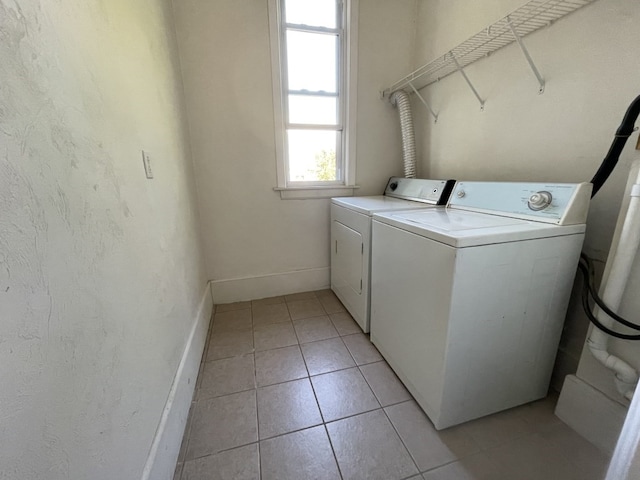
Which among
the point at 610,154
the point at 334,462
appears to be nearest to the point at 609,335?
the point at 610,154

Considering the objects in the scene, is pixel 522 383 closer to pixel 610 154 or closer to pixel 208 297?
pixel 610 154

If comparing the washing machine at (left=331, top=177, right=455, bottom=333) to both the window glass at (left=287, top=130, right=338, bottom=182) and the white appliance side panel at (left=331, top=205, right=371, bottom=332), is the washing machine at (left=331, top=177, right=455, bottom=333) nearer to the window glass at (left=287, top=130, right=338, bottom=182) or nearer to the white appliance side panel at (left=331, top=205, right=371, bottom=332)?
the white appliance side panel at (left=331, top=205, right=371, bottom=332)

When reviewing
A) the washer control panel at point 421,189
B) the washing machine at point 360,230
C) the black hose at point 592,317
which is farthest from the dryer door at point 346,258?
the black hose at point 592,317

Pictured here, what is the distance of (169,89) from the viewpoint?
152 cm

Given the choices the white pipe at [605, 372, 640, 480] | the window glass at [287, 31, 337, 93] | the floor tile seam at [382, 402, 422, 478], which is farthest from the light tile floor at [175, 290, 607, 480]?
the window glass at [287, 31, 337, 93]

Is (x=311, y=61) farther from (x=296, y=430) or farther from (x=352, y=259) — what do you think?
(x=296, y=430)

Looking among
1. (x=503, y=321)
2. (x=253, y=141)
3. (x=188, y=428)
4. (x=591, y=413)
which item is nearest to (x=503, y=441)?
(x=591, y=413)

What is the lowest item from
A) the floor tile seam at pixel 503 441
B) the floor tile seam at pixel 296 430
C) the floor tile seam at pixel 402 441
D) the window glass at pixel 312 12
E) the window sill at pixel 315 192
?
the floor tile seam at pixel 296 430

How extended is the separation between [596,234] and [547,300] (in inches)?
15.7

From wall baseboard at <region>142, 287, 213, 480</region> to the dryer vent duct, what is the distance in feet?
6.54

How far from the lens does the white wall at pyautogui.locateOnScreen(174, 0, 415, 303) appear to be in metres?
1.90

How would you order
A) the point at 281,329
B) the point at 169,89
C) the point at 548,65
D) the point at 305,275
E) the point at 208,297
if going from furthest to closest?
1. the point at 305,275
2. the point at 208,297
3. the point at 281,329
4. the point at 169,89
5. the point at 548,65

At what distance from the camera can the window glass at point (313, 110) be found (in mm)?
2207

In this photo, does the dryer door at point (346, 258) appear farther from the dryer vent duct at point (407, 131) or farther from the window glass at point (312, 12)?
the window glass at point (312, 12)
